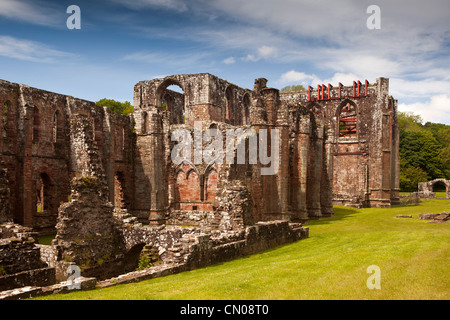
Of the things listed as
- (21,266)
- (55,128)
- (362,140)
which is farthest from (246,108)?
(21,266)

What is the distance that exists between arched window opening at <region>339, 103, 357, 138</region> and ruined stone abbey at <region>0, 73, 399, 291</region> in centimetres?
314

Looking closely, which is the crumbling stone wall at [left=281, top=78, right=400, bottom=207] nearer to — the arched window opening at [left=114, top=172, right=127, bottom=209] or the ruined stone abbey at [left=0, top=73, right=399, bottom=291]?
the ruined stone abbey at [left=0, top=73, right=399, bottom=291]

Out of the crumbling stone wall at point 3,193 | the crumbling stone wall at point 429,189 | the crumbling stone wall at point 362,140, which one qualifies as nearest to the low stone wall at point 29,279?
the crumbling stone wall at point 3,193

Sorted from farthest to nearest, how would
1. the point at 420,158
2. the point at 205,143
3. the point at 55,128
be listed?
the point at 420,158 → the point at 205,143 → the point at 55,128

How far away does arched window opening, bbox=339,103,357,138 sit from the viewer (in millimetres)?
37906

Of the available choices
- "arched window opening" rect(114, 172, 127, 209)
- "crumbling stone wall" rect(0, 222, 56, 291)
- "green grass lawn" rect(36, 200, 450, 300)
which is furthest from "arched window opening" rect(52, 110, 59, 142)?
"green grass lawn" rect(36, 200, 450, 300)

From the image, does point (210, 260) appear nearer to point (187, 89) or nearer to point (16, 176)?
point (16, 176)

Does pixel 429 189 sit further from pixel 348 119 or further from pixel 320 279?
pixel 320 279

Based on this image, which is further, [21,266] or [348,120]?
[348,120]

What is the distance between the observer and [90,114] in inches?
952

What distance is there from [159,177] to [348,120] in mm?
21179

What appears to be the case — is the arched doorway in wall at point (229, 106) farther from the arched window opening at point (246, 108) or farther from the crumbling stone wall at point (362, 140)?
the crumbling stone wall at point (362, 140)

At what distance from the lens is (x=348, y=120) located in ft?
126
